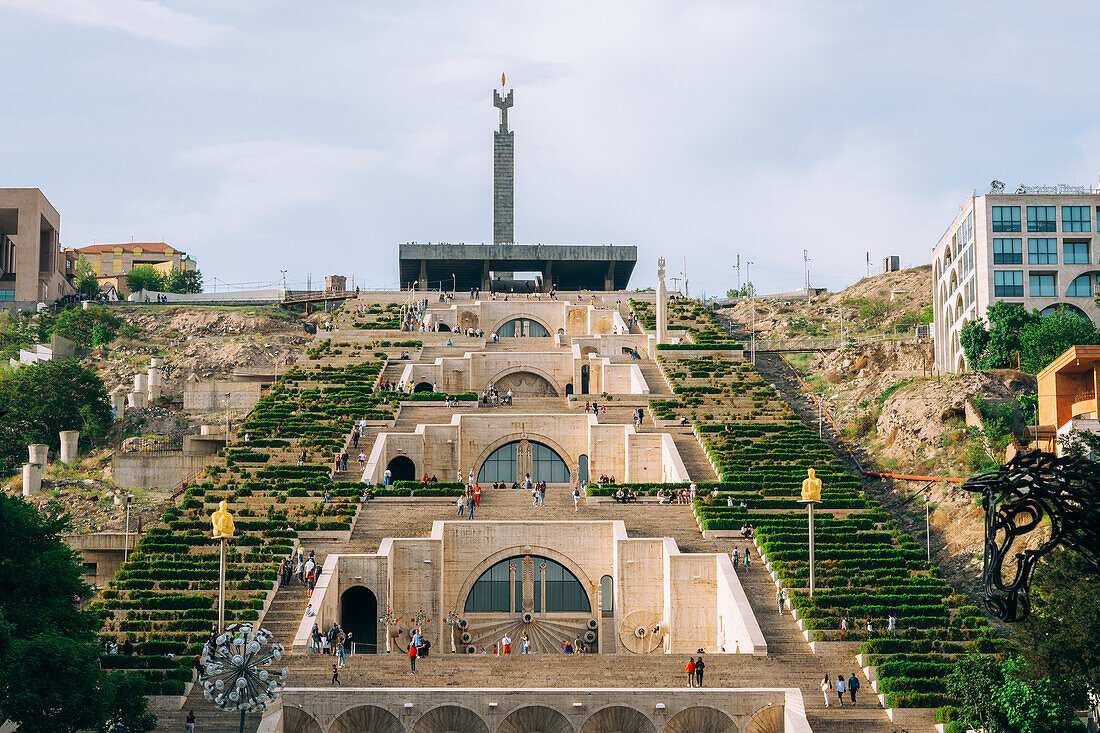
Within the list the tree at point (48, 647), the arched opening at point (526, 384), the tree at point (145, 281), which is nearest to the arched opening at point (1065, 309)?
the arched opening at point (526, 384)

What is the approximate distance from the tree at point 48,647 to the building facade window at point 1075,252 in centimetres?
5879

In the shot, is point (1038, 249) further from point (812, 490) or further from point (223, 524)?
point (223, 524)

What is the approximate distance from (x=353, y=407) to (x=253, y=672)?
111ft

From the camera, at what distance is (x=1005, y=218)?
73.2 meters

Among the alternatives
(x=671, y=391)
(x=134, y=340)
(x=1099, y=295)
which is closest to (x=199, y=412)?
(x=134, y=340)

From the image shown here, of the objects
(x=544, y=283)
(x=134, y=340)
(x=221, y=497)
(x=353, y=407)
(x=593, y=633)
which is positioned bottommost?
(x=593, y=633)

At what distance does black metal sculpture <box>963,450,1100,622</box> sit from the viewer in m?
13.3

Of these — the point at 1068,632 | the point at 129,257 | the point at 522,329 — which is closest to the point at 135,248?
the point at 129,257

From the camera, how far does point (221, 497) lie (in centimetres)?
5109

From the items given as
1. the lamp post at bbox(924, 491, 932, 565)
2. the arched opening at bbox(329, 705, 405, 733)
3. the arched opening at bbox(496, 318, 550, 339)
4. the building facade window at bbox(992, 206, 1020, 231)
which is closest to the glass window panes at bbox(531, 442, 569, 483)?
the lamp post at bbox(924, 491, 932, 565)

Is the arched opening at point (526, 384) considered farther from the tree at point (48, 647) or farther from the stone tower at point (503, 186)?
the tree at point (48, 647)

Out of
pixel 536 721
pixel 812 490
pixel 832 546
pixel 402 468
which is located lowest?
pixel 536 721

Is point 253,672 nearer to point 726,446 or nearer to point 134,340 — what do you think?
point 726,446

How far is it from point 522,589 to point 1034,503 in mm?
34958
